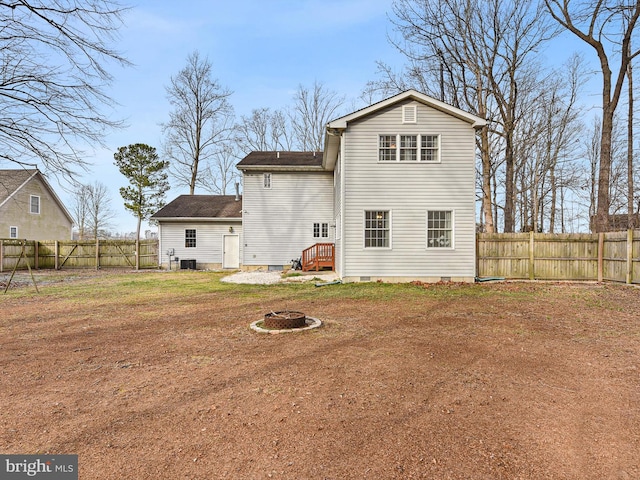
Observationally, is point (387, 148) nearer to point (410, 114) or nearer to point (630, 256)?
point (410, 114)

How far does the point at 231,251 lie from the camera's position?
783 inches

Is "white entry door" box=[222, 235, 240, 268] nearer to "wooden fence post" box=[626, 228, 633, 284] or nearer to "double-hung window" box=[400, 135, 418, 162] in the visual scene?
"double-hung window" box=[400, 135, 418, 162]

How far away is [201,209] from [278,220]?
5.72 metres

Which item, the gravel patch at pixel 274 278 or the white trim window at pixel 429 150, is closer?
the white trim window at pixel 429 150

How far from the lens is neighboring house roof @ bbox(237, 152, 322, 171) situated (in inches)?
685

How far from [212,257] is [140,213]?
12477mm

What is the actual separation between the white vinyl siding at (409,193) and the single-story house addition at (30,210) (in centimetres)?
2067

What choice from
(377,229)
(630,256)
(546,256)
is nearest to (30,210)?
(377,229)

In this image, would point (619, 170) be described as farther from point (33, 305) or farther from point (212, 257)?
point (33, 305)

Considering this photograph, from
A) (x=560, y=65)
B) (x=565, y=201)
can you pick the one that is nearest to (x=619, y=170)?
(x=565, y=201)

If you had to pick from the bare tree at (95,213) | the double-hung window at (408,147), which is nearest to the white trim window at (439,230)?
the double-hung window at (408,147)

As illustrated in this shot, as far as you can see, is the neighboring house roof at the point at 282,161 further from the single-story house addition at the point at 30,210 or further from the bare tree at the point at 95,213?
the bare tree at the point at 95,213

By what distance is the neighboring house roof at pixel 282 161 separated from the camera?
17406 millimetres

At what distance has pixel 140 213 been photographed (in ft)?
93.2
